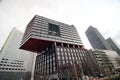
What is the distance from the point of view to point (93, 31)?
171 metres

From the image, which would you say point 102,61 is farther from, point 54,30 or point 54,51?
point 54,30

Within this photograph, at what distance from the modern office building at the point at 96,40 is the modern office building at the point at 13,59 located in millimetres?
110066

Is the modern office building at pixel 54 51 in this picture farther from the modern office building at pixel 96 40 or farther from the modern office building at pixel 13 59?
the modern office building at pixel 96 40

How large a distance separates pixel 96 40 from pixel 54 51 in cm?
12268

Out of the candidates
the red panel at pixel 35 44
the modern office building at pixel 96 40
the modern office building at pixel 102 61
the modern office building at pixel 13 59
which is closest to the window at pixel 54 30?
the red panel at pixel 35 44

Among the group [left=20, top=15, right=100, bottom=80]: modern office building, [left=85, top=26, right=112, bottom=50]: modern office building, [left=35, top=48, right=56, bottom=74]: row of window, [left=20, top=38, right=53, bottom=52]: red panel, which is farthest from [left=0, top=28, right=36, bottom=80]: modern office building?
[left=85, top=26, right=112, bottom=50]: modern office building

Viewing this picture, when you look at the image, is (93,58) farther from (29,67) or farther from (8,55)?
(8,55)

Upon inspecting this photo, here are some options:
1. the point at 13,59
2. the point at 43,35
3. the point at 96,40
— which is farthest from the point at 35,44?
the point at 96,40

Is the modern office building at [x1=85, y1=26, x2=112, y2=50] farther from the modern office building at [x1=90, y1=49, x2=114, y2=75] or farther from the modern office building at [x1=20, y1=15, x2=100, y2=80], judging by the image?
the modern office building at [x1=20, y1=15, x2=100, y2=80]

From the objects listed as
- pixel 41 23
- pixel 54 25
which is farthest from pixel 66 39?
pixel 41 23

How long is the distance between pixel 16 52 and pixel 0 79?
2872 centimetres

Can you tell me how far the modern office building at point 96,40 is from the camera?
15098 cm

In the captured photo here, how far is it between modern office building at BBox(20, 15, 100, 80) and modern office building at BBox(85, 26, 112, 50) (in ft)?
283

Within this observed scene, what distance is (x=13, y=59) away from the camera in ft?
300
